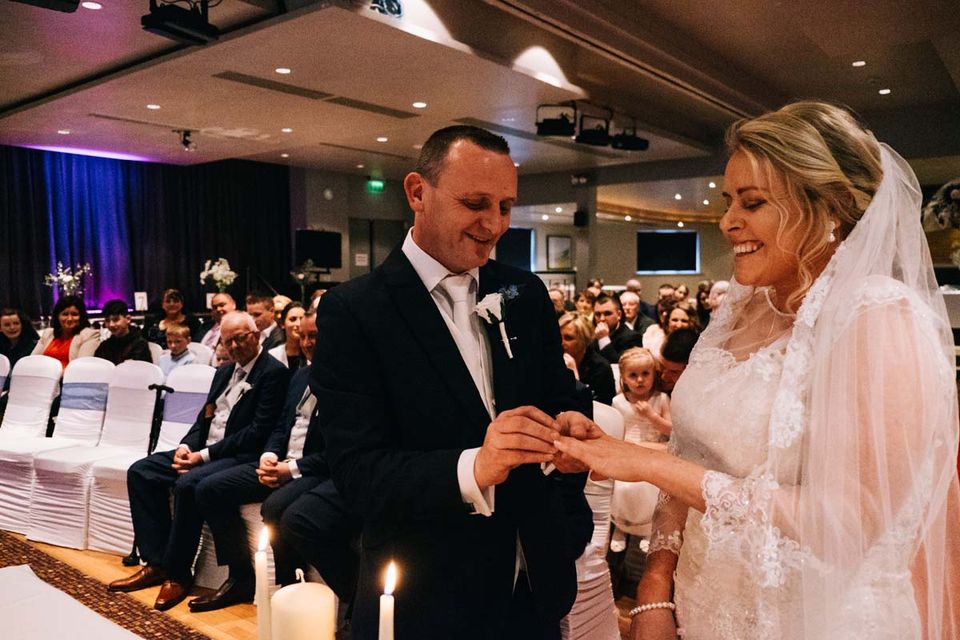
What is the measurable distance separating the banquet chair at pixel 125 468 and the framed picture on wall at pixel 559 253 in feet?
49.8

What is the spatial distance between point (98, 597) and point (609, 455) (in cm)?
358

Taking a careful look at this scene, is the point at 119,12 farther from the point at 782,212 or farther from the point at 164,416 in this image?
the point at 782,212

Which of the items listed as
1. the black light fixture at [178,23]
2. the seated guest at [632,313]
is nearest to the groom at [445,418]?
the black light fixture at [178,23]

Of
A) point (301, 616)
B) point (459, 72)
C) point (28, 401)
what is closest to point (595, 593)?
point (301, 616)

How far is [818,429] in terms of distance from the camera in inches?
54.9

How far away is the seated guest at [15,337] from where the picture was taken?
7.32 metres

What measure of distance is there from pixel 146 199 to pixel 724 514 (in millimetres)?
12632

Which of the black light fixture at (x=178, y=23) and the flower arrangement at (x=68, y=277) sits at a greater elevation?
the black light fixture at (x=178, y=23)

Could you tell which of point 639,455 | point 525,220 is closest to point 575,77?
point 639,455

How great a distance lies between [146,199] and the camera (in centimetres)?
1227

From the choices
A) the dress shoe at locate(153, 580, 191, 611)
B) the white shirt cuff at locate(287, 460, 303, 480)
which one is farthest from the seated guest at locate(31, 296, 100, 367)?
the white shirt cuff at locate(287, 460, 303, 480)

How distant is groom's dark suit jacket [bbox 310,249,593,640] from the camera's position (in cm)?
145

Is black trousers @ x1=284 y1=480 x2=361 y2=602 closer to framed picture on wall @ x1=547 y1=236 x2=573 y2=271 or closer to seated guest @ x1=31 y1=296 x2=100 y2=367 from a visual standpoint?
seated guest @ x1=31 y1=296 x2=100 y2=367

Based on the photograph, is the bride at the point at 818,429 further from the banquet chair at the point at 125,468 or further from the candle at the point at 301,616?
the banquet chair at the point at 125,468
